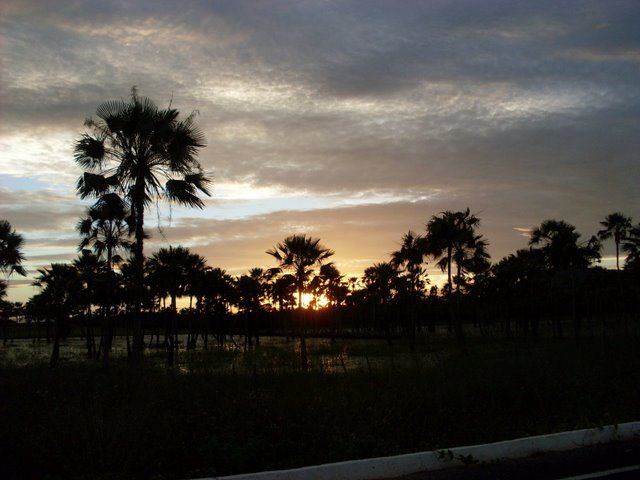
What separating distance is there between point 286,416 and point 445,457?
3243 millimetres

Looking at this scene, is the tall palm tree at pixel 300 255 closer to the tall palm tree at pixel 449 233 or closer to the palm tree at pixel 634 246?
the tall palm tree at pixel 449 233

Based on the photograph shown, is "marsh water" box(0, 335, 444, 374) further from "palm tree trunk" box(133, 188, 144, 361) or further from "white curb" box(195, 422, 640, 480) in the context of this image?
"white curb" box(195, 422, 640, 480)

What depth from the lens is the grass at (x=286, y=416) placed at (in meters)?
7.96

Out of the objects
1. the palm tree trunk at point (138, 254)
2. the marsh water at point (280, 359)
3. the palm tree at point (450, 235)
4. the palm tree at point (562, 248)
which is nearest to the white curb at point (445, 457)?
the marsh water at point (280, 359)

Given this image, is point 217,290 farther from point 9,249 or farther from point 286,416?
point 286,416

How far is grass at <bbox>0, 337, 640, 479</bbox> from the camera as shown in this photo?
7.96 metres

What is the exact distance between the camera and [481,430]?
33.0 ft

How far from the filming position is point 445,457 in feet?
26.3

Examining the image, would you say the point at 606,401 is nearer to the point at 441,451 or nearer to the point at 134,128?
the point at 441,451

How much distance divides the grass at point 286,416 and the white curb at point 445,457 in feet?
2.80

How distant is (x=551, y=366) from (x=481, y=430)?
749 centimetres

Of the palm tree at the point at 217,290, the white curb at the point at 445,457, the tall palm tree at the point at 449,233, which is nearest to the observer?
the white curb at the point at 445,457

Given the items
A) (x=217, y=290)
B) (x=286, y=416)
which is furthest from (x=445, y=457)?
(x=217, y=290)

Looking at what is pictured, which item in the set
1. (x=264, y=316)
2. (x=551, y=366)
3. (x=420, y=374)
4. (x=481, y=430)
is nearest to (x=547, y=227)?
(x=551, y=366)
